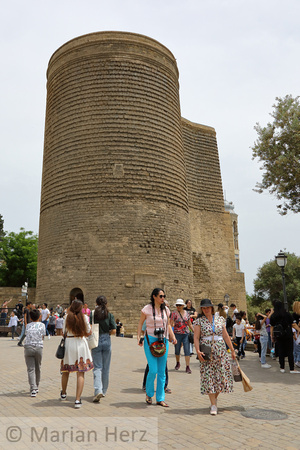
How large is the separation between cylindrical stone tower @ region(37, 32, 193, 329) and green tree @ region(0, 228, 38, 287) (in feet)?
65.6

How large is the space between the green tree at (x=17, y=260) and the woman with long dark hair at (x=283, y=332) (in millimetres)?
35055

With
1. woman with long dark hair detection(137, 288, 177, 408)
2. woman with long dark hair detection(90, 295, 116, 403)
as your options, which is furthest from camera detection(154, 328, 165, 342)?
woman with long dark hair detection(90, 295, 116, 403)

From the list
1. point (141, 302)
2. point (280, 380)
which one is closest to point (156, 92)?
point (141, 302)

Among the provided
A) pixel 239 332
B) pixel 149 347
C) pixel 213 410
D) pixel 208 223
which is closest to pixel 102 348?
pixel 149 347

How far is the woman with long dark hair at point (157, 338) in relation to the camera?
17.1ft

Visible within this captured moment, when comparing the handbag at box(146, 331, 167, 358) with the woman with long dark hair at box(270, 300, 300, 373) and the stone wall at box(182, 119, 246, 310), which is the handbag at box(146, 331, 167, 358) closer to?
the woman with long dark hair at box(270, 300, 300, 373)

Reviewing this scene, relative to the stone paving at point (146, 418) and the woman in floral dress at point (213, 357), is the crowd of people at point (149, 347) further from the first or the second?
the stone paving at point (146, 418)

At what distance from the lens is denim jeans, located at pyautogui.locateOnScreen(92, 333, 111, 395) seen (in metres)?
5.51

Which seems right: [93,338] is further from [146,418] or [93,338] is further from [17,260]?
[17,260]

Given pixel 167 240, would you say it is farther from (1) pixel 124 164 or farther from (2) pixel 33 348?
(2) pixel 33 348

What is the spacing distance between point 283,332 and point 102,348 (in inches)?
163

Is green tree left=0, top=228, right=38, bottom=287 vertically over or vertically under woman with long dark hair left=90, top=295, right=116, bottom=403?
over

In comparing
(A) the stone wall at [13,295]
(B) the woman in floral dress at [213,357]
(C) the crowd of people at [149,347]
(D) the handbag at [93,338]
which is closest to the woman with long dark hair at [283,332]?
(C) the crowd of people at [149,347]

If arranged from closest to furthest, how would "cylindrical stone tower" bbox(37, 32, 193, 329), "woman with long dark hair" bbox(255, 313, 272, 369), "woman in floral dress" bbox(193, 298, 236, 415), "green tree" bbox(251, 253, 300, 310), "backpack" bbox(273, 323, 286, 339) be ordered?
"woman in floral dress" bbox(193, 298, 236, 415)
"backpack" bbox(273, 323, 286, 339)
"woman with long dark hair" bbox(255, 313, 272, 369)
"cylindrical stone tower" bbox(37, 32, 193, 329)
"green tree" bbox(251, 253, 300, 310)
